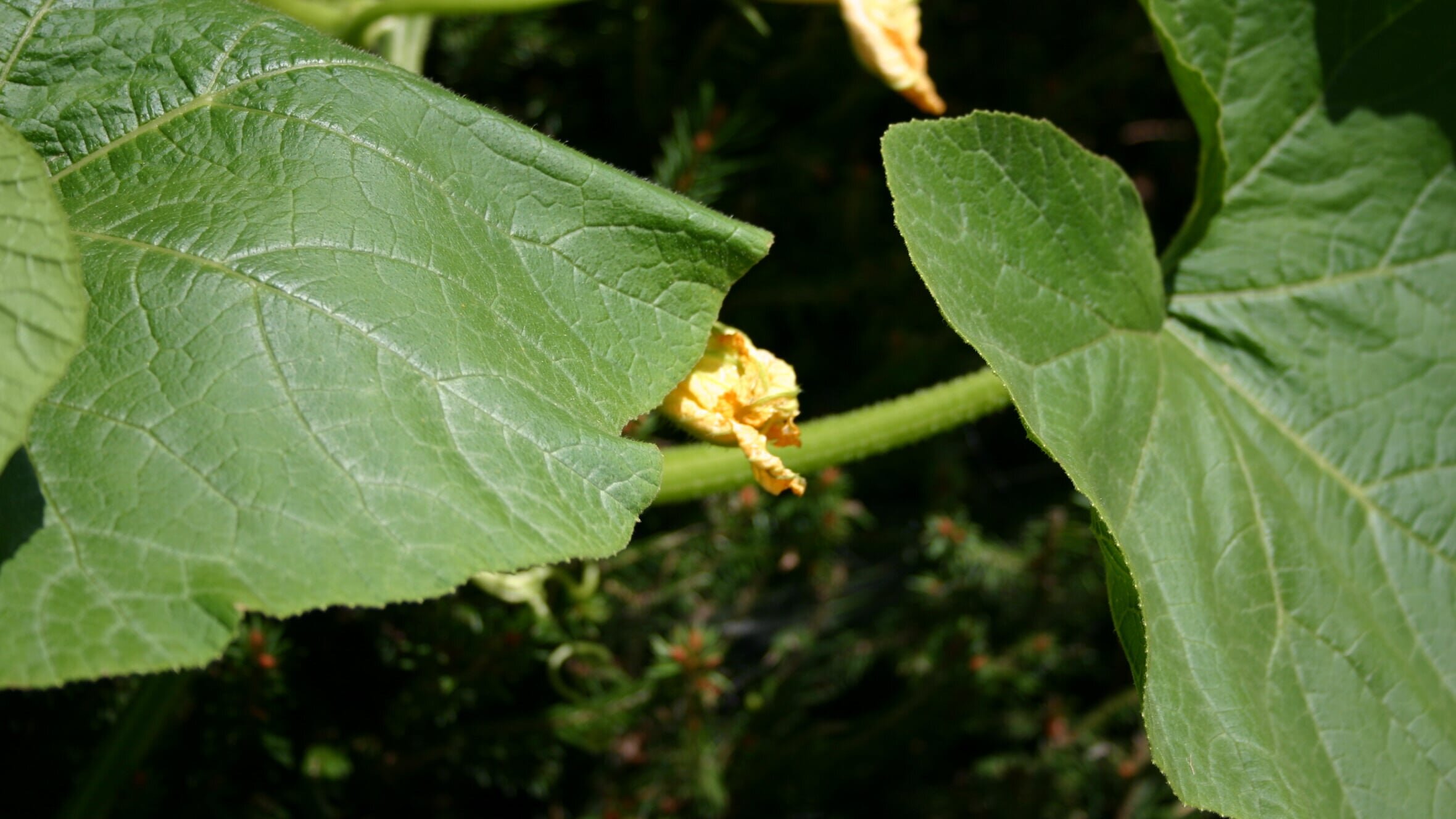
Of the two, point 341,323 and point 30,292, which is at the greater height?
point 30,292

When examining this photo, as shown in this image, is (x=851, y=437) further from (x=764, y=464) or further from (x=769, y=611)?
(x=769, y=611)

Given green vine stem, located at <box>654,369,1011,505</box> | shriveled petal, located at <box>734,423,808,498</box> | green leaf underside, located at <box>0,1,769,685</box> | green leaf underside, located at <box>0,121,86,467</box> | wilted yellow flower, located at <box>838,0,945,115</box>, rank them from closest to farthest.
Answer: green leaf underside, located at <box>0,121,86,467</box> → green leaf underside, located at <box>0,1,769,685</box> → shriveled petal, located at <box>734,423,808,498</box> → green vine stem, located at <box>654,369,1011,505</box> → wilted yellow flower, located at <box>838,0,945,115</box>

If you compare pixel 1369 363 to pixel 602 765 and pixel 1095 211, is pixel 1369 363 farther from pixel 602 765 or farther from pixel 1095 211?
pixel 602 765

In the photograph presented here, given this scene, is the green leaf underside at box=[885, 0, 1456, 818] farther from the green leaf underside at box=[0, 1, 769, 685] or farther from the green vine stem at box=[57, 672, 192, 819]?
the green vine stem at box=[57, 672, 192, 819]

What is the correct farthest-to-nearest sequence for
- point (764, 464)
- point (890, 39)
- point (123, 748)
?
point (890, 39) < point (123, 748) < point (764, 464)

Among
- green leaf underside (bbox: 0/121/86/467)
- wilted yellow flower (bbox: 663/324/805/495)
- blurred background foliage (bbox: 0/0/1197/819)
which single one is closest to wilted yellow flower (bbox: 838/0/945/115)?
blurred background foliage (bbox: 0/0/1197/819)

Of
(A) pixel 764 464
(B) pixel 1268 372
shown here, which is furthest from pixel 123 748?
(B) pixel 1268 372

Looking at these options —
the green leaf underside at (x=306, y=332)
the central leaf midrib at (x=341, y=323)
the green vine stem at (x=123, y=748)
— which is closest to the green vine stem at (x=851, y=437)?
the green leaf underside at (x=306, y=332)
